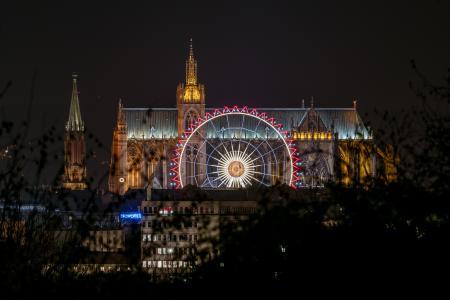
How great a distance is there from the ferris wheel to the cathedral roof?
7423 millimetres

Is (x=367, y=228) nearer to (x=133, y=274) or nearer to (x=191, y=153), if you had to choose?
(x=133, y=274)

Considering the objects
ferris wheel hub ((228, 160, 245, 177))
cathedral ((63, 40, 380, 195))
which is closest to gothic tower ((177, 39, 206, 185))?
cathedral ((63, 40, 380, 195))

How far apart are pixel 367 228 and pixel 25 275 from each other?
7.58 metres

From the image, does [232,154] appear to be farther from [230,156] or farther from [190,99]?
[190,99]

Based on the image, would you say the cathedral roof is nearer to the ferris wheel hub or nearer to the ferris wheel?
the ferris wheel

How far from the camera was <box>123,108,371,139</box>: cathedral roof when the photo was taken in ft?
481

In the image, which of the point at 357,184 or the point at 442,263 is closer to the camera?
the point at 442,263

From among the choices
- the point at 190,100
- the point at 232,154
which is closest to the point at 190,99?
the point at 190,100

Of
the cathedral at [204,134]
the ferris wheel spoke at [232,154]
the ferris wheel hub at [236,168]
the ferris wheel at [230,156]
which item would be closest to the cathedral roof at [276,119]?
the cathedral at [204,134]

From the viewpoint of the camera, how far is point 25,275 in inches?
1069

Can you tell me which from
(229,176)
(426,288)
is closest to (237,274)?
(426,288)

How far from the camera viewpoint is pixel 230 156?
12206cm

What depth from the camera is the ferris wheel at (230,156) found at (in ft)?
383

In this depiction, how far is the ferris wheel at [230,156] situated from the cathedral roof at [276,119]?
742cm
